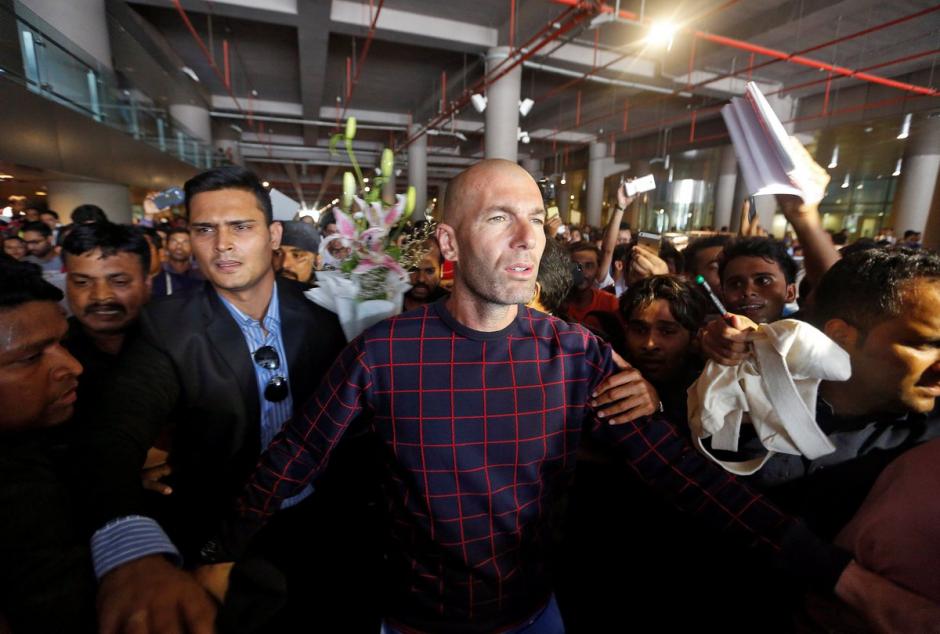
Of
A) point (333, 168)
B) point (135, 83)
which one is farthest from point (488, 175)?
point (333, 168)

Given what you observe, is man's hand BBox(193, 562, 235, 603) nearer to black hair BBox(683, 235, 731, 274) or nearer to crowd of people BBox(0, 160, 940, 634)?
crowd of people BBox(0, 160, 940, 634)

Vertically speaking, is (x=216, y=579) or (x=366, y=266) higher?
(x=366, y=266)

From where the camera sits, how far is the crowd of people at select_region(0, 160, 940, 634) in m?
0.83

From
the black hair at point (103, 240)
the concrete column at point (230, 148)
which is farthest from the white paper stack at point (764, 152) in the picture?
the concrete column at point (230, 148)

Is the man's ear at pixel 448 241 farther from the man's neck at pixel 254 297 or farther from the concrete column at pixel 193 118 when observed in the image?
the concrete column at pixel 193 118

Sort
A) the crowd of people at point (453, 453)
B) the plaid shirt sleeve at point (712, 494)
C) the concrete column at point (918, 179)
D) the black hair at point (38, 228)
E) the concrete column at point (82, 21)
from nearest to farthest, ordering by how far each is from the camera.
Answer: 1. the crowd of people at point (453, 453)
2. the plaid shirt sleeve at point (712, 494)
3. the black hair at point (38, 228)
4. the concrete column at point (82, 21)
5. the concrete column at point (918, 179)

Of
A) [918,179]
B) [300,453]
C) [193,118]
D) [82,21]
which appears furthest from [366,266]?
[918,179]

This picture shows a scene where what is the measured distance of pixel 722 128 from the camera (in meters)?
12.3

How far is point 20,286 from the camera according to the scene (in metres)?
1.07

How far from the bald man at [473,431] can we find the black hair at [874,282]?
623 millimetres

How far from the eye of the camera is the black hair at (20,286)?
1.04 m

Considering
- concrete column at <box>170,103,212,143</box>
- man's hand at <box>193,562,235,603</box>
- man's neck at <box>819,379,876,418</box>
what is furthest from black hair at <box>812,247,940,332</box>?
concrete column at <box>170,103,212,143</box>

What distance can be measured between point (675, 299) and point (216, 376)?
183 cm

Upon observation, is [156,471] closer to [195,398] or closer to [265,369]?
[195,398]
